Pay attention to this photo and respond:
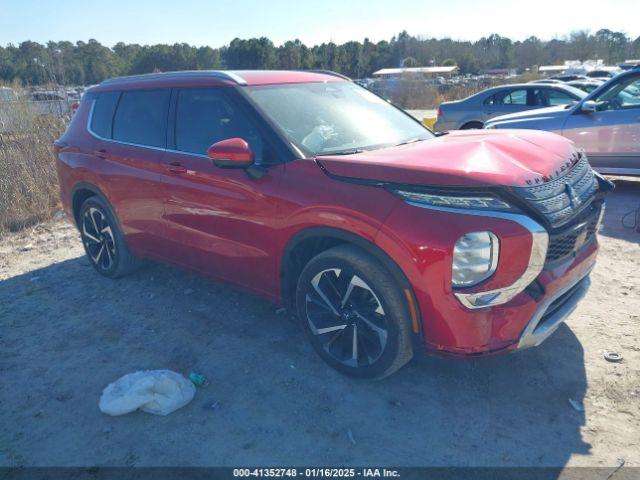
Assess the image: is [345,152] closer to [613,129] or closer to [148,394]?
[148,394]

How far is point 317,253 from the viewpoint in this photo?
348 cm

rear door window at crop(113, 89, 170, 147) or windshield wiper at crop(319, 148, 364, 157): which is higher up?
rear door window at crop(113, 89, 170, 147)

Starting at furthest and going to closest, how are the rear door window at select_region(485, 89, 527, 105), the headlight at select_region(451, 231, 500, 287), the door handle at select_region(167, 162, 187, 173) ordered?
the rear door window at select_region(485, 89, 527, 105) < the door handle at select_region(167, 162, 187, 173) < the headlight at select_region(451, 231, 500, 287)

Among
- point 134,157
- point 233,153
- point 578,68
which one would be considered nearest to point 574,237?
point 233,153

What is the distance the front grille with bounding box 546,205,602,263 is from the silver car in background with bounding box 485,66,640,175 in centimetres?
477

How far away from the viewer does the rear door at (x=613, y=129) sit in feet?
23.9

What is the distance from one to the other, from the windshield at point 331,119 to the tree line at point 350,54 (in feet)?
83.8

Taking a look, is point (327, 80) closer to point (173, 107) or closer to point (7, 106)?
point (173, 107)

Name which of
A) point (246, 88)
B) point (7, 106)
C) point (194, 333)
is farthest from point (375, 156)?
point (7, 106)

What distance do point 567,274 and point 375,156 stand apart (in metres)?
1.34

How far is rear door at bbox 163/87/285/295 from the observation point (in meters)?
3.53

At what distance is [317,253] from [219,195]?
0.88 meters

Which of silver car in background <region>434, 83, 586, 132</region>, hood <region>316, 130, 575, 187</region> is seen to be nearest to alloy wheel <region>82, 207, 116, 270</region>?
hood <region>316, 130, 575, 187</region>

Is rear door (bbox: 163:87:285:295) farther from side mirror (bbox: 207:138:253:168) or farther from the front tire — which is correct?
the front tire
